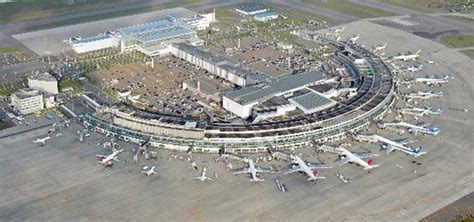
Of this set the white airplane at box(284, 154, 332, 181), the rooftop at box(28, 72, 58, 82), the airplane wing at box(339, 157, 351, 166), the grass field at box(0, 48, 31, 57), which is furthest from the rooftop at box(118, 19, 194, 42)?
the airplane wing at box(339, 157, 351, 166)

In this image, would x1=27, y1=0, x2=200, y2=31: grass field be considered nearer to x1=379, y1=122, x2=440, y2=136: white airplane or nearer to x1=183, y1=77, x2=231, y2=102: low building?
x1=183, y1=77, x2=231, y2=102: low building

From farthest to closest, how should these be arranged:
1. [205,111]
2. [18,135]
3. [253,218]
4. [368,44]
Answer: [368,44], [205,111], [18,135], [253,218]

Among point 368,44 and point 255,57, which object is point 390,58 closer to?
point 368,44

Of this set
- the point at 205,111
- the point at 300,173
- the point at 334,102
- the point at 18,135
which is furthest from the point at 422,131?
the point at 18,135

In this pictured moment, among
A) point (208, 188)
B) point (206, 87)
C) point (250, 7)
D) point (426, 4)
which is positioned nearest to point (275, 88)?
point (206, 87)

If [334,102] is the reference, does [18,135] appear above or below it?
below
